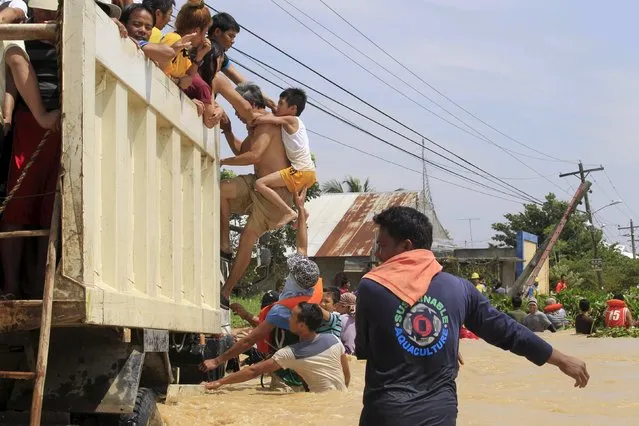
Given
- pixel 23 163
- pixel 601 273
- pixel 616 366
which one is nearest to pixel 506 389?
pixel 616 366

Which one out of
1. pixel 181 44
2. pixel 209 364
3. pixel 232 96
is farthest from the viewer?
pixel 232 96

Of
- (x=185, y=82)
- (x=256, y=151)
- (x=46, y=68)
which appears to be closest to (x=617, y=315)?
(x=256, y=151)

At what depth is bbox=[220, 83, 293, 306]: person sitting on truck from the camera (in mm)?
8188

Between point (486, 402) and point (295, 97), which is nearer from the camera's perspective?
point (295, 97)

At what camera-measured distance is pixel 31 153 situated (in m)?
4.80

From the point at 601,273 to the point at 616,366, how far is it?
35670 millimetres

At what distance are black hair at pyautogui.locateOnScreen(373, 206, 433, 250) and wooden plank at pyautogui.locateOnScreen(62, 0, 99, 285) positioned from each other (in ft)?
4.19

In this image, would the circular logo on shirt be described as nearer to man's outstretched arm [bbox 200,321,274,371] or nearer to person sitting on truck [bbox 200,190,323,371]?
man's outstretched arm [bbox 200,321,274,371]

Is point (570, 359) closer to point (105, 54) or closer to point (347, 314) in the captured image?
point (105, 54)

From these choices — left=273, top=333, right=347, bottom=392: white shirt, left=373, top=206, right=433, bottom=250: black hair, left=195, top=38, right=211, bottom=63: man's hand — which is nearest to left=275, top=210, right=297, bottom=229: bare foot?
left=273, top=333, right=347, bottom=392: white shirt

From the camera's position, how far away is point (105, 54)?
14.9ft

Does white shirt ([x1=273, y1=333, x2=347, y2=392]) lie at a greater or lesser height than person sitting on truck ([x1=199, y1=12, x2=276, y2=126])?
lesser

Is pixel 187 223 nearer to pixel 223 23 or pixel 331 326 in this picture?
pixel 223 23

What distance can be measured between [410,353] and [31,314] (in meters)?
1.60
